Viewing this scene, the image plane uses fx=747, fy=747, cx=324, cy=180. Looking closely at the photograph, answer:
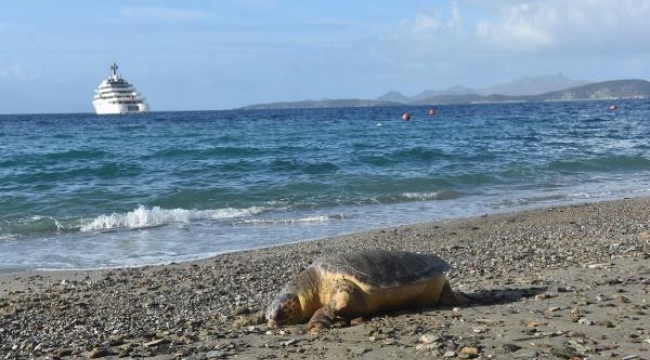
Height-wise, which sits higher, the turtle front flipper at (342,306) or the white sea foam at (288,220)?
the turtle front flipper at (342,306)

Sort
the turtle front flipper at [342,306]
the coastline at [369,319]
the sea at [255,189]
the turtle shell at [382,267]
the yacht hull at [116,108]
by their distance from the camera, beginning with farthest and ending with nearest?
the yacht hull at [116,108] → the sea at [255,189] → the turtle shell at [382,267] → the turtle front flipper at [342,306] → the coastline at [369,319]

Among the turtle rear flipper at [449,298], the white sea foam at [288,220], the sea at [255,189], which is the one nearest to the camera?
the turtle rear flipper at [449,298]

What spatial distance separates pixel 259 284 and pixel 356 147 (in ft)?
84.3

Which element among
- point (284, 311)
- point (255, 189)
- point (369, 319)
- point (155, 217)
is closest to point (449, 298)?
point (369, 319)

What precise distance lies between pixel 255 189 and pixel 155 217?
4710 mm

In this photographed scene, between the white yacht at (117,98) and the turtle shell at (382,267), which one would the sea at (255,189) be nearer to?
the turtle shell at (382,267)

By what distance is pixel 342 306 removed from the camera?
679 centimetres

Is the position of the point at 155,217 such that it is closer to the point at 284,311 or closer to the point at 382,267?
the point at 284,311

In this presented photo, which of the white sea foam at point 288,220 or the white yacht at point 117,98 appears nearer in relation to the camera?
the white sea foam at point 288,220

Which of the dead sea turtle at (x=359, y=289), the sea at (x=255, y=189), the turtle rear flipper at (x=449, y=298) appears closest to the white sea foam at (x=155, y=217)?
the sea at (x=255, y=189)

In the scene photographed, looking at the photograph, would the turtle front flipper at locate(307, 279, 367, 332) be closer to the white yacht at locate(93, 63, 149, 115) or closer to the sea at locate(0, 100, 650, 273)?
the sea at locate(0, 100, 650, 273)

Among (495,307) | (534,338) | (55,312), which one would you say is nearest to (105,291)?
(55,312)

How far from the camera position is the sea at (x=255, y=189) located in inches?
533

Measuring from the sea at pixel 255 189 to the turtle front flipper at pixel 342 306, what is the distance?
509cm
